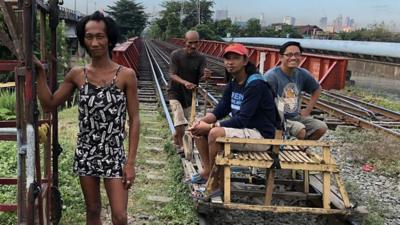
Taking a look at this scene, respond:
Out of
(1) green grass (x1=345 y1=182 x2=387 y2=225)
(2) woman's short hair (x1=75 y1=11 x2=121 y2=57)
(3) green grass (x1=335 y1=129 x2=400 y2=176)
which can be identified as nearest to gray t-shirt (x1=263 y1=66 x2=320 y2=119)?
Answer: (1) green grass (x1=345 y1=182 x2=387 y2=225)

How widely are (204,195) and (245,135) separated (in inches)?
25.4

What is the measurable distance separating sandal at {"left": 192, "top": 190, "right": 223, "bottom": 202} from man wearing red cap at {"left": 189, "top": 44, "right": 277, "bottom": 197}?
14 mm

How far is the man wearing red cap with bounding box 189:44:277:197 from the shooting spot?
458 cm

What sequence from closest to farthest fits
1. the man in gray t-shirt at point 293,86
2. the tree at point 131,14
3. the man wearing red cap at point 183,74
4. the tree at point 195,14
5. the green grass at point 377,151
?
1. the man in gray t-shirt at point 293,86
2. the man wearing red cap at point 183,74
3. the green grass at point 377,151
4. the tree at point 195,14
5. the tree at point 131,14

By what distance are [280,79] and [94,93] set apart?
9.05 feet

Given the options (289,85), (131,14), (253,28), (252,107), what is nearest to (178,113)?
(289,85)

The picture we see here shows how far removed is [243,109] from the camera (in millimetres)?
4621

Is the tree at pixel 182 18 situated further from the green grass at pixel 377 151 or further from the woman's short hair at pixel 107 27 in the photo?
the woman's short hair at pixel 107 27

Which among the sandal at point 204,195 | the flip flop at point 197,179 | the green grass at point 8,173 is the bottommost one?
the green grass at point 8,173

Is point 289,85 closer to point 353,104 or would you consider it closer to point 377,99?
point 353,104

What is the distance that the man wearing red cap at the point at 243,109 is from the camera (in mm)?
4582

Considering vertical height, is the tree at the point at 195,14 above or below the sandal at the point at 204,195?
above

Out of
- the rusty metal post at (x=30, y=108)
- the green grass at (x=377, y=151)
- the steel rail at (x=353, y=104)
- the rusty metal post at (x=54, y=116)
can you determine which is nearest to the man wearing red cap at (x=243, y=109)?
the rusty metal post at (x=54, y=116)

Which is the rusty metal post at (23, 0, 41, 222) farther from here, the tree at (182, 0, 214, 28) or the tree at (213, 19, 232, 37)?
the tree at (182, 0, 214, 28)
